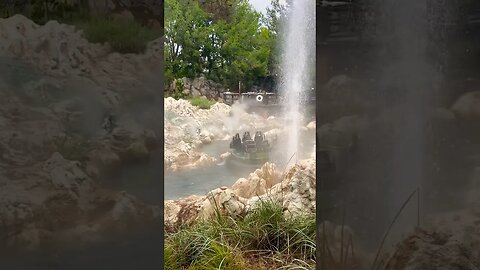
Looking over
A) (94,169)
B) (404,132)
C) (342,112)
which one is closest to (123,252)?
(94,169)

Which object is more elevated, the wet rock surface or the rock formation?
the rock formation

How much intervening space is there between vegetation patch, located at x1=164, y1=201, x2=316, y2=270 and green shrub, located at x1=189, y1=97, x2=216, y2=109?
715 mm

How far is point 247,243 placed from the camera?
2594 millimetres

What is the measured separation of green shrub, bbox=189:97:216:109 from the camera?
297 centimetres

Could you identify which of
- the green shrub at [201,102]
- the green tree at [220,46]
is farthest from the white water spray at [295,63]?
the green shrub at [201,102]

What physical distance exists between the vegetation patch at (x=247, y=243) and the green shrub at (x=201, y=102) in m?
0.71

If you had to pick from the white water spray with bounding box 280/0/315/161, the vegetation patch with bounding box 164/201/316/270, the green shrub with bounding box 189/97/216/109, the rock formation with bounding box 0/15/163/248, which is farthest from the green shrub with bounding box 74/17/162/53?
the white water spray with bounding box 280/0/315/161

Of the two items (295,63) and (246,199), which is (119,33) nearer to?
(246,199)

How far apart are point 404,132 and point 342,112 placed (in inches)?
8.9

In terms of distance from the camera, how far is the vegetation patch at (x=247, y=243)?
240cm

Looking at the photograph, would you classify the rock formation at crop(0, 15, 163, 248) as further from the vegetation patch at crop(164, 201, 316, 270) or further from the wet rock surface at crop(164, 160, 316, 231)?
the wet rock surface at crop(164, 160, 316, 231)

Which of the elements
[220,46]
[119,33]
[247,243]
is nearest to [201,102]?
[220,46]

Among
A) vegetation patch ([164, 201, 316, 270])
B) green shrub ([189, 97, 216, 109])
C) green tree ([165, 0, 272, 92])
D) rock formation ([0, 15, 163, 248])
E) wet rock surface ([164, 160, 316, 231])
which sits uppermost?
green tree ([165, 0, 272, 92])

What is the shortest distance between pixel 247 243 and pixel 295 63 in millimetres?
1307
